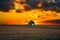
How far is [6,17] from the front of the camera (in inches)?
293

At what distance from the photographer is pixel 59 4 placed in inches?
300

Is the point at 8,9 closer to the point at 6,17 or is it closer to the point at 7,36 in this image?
the point at 6,17

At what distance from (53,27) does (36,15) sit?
0.79 meters

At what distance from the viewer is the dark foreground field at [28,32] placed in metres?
7.30

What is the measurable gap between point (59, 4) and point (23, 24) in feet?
5.14

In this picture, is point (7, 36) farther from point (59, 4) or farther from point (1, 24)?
point (59, 4)

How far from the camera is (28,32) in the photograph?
7406 mm

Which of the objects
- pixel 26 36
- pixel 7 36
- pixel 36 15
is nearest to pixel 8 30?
pixel 7 36

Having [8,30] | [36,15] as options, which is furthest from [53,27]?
[8,30]

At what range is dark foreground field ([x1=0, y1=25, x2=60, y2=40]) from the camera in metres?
7.30

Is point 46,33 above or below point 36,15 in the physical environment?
below

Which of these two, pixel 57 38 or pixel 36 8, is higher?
pixel 36 8

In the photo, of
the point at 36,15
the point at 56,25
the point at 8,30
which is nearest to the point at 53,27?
the point at 56,25

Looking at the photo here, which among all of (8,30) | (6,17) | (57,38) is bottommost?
(57,38)
